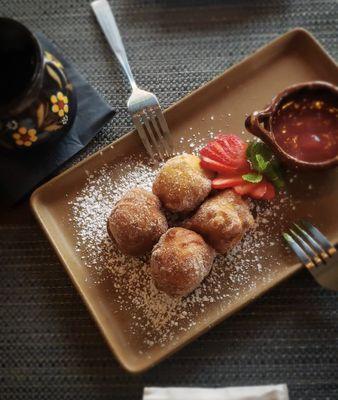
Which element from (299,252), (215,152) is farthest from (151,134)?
(299,252)

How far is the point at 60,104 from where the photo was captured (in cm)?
114

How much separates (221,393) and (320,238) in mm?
398

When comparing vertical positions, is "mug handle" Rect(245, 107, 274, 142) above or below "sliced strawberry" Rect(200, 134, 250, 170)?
above

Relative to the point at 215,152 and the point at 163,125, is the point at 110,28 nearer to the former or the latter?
the point at 163,125

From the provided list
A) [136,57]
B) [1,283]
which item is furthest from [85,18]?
[1,283]

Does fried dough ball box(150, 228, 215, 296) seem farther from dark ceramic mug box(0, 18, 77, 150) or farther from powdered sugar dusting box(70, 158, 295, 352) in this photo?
dark ceramic mug box(0, 18, 77, 150)

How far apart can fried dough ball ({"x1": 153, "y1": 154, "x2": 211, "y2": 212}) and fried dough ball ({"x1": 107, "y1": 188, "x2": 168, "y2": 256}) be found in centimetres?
3

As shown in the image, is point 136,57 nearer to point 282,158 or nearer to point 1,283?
point 282,158

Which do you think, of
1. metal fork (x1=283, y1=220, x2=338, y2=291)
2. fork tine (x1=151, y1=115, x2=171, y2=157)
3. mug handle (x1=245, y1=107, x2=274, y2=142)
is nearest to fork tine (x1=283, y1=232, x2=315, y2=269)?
metal fork (x1=283, y1=220, x2=338, y2=291)

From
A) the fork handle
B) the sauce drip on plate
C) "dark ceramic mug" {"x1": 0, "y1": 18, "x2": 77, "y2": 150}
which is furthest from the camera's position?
the fork handle

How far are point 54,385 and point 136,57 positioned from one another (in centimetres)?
84

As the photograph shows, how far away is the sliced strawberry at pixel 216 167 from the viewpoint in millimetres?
1161

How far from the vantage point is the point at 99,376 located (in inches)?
45.1

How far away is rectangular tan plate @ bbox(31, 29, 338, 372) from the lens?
1123 mm
